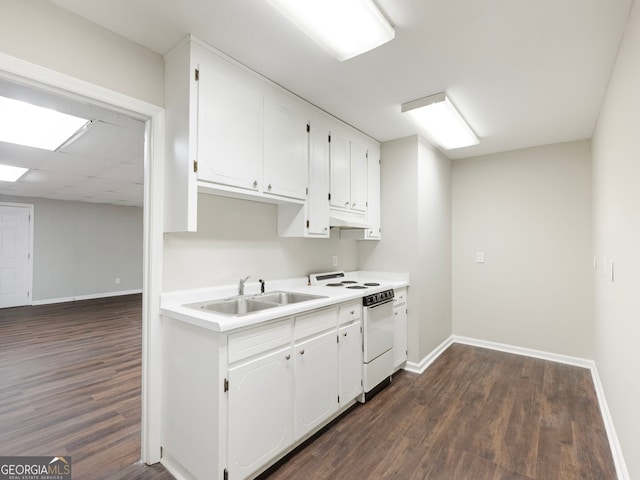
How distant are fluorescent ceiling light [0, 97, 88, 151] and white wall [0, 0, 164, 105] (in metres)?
1.29

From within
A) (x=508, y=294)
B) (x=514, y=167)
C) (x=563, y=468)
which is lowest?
(x=563, y=468)

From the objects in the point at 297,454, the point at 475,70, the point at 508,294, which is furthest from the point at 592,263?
the point at 297,454

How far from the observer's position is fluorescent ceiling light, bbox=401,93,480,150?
260 centimetres

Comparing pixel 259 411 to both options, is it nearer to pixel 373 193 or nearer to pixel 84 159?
pixel 373 193

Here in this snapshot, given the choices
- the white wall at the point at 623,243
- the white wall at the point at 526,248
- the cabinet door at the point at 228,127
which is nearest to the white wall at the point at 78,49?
the cabinet door at the point at 228,127

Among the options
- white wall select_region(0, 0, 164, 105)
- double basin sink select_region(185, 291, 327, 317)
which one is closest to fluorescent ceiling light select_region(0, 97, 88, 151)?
white wall select_region(0, 0, 164, 105)

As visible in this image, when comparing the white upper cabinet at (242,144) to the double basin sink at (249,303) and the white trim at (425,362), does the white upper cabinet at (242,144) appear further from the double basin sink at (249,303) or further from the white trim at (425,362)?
the white trim at (425,362)

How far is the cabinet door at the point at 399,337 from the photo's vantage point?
10.4 feet

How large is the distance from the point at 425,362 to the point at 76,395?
3.43m

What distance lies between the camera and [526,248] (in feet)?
12.6

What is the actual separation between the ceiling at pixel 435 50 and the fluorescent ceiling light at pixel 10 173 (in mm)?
4118

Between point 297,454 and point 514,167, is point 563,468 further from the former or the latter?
point 514,167

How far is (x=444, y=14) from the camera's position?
1654mm

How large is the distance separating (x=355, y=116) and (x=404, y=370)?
2717mm
